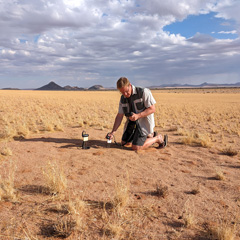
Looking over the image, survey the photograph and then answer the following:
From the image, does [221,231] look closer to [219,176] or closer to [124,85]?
[219,176]

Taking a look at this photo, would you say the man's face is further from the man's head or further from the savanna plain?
the savanna plain

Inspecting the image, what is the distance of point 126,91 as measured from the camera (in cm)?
477

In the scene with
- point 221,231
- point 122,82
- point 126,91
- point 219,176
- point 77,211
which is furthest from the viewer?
point 126,91

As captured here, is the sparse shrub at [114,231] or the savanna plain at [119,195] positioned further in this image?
the savanna plain at [119,195]

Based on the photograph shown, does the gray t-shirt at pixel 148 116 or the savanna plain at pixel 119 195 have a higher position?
the gray t-shirt at pixel 148 116

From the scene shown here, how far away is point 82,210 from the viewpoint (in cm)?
254

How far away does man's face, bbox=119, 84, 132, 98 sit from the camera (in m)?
4.67

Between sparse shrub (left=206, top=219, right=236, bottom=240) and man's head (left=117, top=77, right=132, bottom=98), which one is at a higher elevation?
man's head (left=117, top=77, right=132, bottom=98)

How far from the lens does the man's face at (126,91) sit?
15.3ft

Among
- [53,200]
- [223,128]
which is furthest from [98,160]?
[223,128]

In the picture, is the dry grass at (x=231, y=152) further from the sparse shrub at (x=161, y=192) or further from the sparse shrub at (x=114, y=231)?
the sparse shrub at (x=114, y=231)

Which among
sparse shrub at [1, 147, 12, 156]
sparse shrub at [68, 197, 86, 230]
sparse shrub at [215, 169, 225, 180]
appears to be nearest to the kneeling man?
sparse shrub at [215, 169, 225, 180]

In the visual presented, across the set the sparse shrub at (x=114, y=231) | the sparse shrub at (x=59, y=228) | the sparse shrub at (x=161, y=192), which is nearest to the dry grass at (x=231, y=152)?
the sparse shrub at (x=161, y=192)

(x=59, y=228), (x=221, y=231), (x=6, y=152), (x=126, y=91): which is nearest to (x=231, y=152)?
(x=126, y=91)
